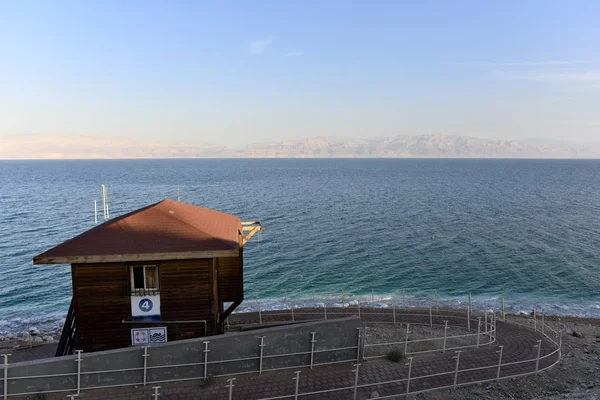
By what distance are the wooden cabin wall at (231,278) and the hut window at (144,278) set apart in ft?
11.5

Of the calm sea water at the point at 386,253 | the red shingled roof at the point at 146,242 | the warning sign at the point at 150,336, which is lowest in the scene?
the calm sea water at the point at 386,253

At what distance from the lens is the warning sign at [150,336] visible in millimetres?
14406

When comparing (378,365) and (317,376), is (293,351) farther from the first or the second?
(378,365)

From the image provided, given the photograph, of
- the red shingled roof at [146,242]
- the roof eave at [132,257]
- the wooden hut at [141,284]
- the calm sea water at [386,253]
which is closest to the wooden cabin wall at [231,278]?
the red shingled roof at [146,242]

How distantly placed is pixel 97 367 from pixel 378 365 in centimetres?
840

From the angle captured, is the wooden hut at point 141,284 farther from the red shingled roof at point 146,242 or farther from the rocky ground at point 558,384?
the rocky ground at point 558,384

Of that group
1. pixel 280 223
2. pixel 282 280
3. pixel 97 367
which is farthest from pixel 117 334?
pixel 280 223

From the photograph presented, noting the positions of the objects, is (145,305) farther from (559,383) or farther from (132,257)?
(559,383)

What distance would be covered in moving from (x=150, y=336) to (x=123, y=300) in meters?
1.48

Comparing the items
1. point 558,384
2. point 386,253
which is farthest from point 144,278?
point 386,253

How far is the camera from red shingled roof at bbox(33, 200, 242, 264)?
13.5 m

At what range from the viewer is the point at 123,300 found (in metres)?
14.2

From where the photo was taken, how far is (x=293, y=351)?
537 inches

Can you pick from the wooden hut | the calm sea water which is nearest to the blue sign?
the wooden hut
